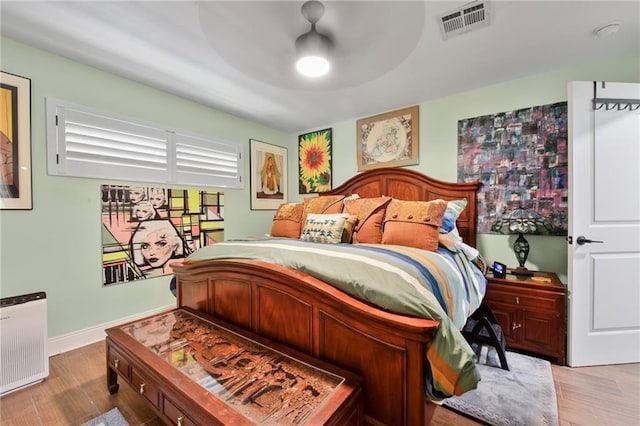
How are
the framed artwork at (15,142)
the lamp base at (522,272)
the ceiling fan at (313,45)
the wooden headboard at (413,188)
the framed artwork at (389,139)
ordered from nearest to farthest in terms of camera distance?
1. the ceiling fan at (313,45)
2. the framed artwork at (15,142)
3. the lamp base at (522,272)
4. the wooden headboard at (413,188)
5. the framed artwork at (389,139)

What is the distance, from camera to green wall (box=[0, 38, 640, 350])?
2064 millimetres

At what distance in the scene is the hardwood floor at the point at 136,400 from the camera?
149 centimetres

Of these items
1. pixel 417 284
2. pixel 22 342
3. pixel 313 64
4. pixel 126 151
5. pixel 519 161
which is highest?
pixel 313 64

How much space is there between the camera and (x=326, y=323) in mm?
1292

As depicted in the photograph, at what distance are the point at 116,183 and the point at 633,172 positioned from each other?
14.1 ft

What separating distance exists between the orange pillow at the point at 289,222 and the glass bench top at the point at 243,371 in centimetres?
142

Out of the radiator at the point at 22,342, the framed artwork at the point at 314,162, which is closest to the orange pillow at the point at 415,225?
the framed artwork at the point at 314,162

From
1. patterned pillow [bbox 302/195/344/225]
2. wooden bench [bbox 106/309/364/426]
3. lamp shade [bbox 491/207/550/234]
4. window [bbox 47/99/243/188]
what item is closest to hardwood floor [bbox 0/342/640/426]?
wooden bench [bbox 106/309/364/426]

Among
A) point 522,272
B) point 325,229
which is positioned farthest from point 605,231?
point 325,229

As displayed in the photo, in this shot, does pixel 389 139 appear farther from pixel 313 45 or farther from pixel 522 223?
pixel 313 45

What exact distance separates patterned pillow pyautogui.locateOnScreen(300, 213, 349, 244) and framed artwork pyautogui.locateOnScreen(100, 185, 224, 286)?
1.40m

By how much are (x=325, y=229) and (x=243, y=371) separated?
4.60 ft

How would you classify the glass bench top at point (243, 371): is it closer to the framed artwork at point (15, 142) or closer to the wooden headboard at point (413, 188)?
the framed artwork at point (15, 142)

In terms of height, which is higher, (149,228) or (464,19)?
(464,19)
